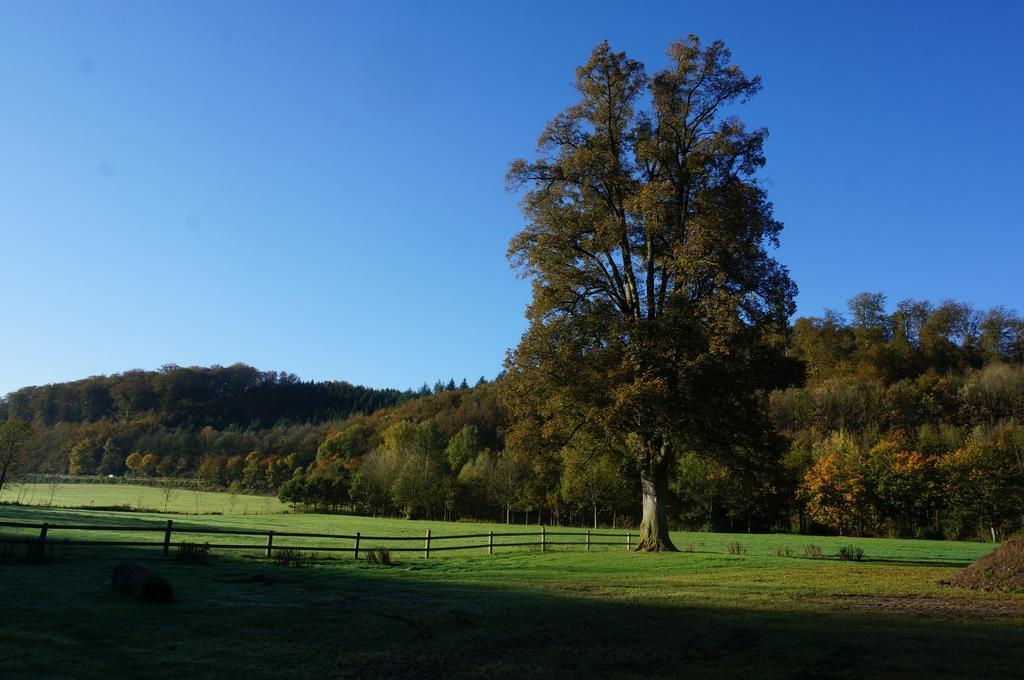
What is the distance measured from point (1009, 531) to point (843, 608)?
65.0m

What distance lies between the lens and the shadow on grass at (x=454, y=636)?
23.8 ft

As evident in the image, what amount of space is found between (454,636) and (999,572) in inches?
547

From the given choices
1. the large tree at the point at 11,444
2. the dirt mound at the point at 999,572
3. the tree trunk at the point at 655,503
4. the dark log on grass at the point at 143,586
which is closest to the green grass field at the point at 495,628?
the dark log on grass at the point at 143,586

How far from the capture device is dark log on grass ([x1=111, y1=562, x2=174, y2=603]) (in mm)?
10906

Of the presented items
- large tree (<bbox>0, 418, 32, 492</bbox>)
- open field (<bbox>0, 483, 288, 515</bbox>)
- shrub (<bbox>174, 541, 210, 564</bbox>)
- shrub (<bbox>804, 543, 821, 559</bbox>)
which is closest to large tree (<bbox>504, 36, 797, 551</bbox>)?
shrub (<bbox>804, 543, 821, 559</bbox>)

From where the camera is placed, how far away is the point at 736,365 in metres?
21.7

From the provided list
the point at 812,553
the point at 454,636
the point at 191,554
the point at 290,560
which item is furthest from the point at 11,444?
the point at 812,553

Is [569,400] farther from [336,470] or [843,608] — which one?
[336,470]

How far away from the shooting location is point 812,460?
247 feet

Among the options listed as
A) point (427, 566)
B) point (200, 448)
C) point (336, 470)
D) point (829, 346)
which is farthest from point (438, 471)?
point (200, 448)

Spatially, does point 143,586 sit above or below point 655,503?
below

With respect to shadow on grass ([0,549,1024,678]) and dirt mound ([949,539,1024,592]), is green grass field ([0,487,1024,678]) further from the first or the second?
dirt mound ([949,539,1024,592])

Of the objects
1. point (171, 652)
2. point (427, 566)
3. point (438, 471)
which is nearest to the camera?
point (171, 652)

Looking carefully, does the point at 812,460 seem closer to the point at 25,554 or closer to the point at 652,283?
the point at 652,283
